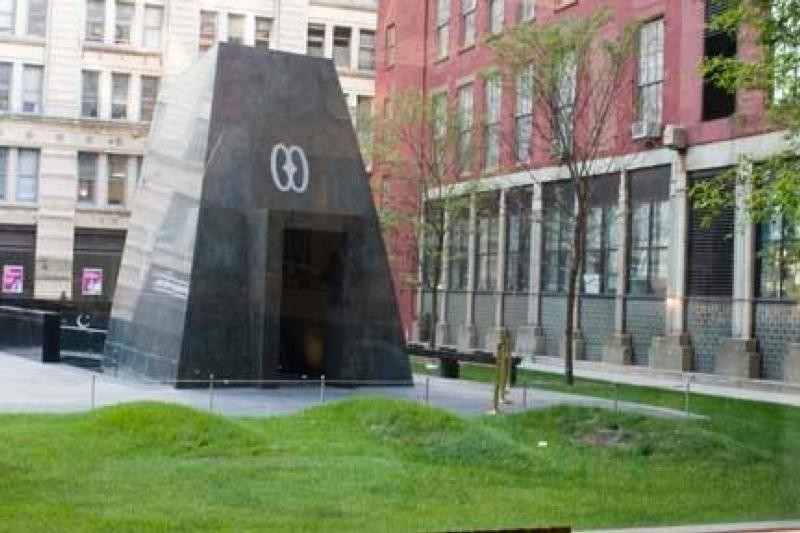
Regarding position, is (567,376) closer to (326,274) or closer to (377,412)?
(377,412)

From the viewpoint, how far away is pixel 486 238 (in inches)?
286

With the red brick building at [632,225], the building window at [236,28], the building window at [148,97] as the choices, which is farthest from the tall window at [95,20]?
the red brick building at [632,225]

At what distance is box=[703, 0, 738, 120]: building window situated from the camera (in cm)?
834

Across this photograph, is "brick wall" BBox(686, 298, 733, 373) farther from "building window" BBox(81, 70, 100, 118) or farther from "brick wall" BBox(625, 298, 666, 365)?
"building window" BBox(81, 70, 100, 118)

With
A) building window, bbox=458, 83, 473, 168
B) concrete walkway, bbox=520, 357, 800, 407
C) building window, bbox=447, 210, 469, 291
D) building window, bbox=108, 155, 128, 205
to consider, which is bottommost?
concrete walkway, bbox=520, 357, 800, 407

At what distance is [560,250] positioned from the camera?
288 inches

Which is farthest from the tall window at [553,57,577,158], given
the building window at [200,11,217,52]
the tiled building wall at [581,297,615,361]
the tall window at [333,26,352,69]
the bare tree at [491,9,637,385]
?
the building window at [200,11,217,52]

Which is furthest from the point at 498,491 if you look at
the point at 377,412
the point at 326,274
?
the point at 326,274

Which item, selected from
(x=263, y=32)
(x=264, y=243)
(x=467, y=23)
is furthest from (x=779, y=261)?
(x=263, y=32)

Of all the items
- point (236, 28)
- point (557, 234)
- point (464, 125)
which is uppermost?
point (236, 28)

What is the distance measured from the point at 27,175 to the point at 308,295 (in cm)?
261

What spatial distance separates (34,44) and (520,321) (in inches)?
127

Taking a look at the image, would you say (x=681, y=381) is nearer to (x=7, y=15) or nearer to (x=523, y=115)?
(x=523, y=115)

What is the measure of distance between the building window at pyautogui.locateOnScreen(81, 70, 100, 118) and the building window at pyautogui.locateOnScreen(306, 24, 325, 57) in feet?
4.17
